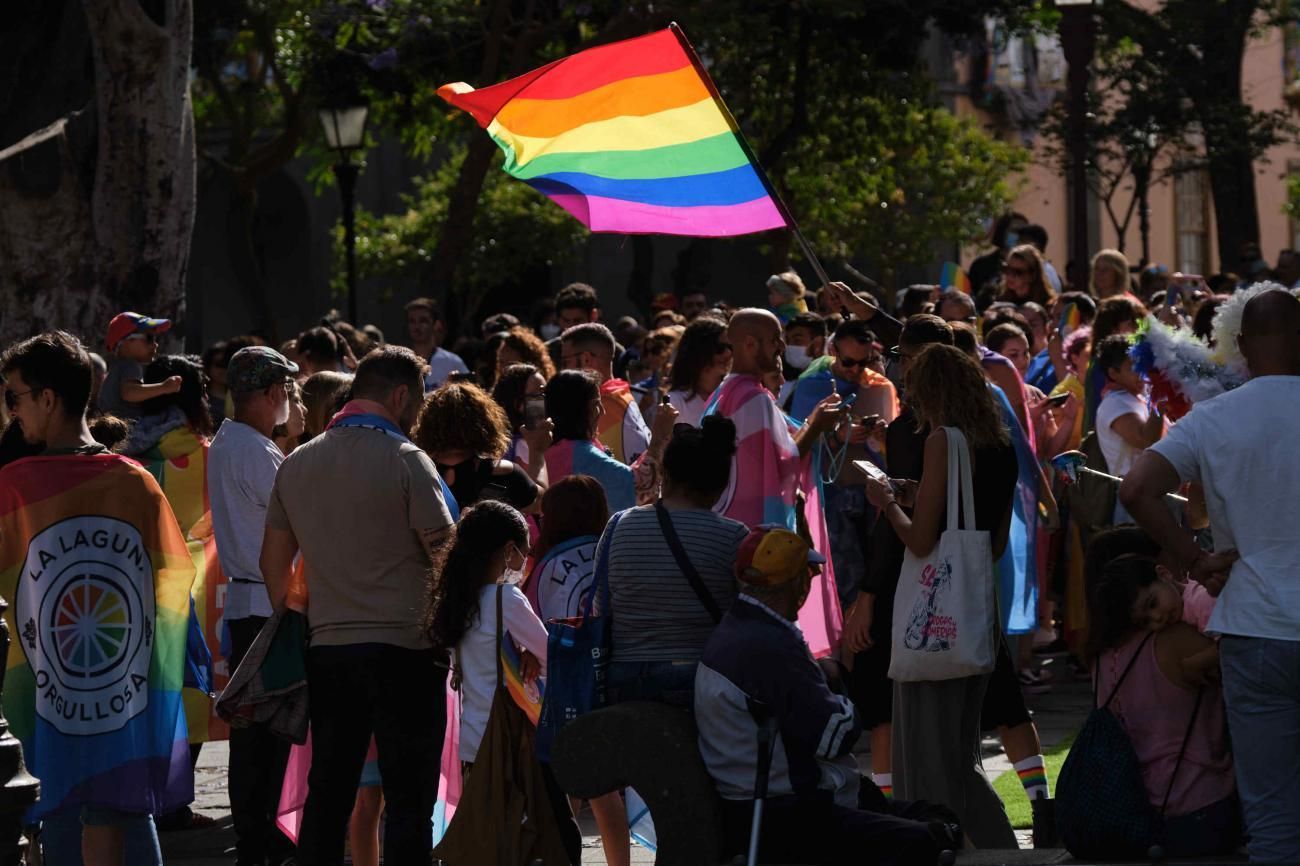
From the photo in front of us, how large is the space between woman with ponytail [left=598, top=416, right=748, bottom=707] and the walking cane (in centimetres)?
33

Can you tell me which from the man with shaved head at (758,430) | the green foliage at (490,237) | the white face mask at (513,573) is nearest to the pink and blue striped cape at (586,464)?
the man with shaved head at (758,430)

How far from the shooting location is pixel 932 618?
708 cm

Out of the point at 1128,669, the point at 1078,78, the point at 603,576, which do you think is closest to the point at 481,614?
the point at 603,576

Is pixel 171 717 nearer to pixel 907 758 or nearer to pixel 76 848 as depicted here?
Result: pixel 76 848

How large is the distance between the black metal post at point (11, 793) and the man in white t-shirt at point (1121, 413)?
19.7ft

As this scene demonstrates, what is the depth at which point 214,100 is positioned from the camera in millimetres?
28250

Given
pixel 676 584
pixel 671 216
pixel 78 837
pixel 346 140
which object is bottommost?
pixel 78 837

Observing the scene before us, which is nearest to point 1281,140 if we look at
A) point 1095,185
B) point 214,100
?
point 1095,185

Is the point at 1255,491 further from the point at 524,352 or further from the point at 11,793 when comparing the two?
the point at 524,352

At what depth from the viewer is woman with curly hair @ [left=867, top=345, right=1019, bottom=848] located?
712 cm

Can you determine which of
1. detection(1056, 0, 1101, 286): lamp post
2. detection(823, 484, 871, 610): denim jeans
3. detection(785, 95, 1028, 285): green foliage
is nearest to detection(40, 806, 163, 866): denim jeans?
detection(823, 484, 871, 610): denim jeans

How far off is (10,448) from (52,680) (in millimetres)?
940

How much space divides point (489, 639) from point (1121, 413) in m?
4.47

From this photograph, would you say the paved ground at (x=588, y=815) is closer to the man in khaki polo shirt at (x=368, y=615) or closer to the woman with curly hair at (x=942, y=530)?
the woman with curly hair at (x=942, y=530)
